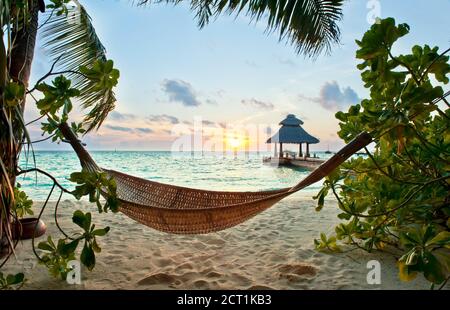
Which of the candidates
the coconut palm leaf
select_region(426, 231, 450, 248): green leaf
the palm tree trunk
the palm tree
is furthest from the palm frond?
select_region(426, 231, 450, 248): green leaf

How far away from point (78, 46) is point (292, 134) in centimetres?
851

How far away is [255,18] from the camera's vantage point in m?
2.29

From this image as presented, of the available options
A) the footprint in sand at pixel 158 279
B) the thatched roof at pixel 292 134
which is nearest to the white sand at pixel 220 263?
the footprint in sand at pixel 158 279

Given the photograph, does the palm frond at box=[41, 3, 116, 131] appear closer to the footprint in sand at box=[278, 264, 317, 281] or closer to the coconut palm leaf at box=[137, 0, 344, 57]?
the coconut palm leaf at box=[137, 0, 344, 57]

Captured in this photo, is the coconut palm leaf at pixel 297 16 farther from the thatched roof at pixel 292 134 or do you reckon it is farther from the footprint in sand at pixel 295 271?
the thatched roof at pixel 292 134

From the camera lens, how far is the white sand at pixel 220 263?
1236 millimetres

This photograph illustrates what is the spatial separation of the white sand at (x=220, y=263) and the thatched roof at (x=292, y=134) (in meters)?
8.16

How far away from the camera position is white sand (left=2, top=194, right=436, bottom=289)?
1.24 metres

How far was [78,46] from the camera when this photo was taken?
2.36 meters

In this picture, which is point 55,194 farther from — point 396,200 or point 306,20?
point 396,200

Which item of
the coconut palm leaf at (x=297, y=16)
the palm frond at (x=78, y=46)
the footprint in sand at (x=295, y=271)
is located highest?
the coconut palm leaf at (x=297, y=16)

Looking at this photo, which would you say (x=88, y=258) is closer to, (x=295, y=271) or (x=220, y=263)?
(x=220, y=263)

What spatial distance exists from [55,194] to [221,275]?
521cm
